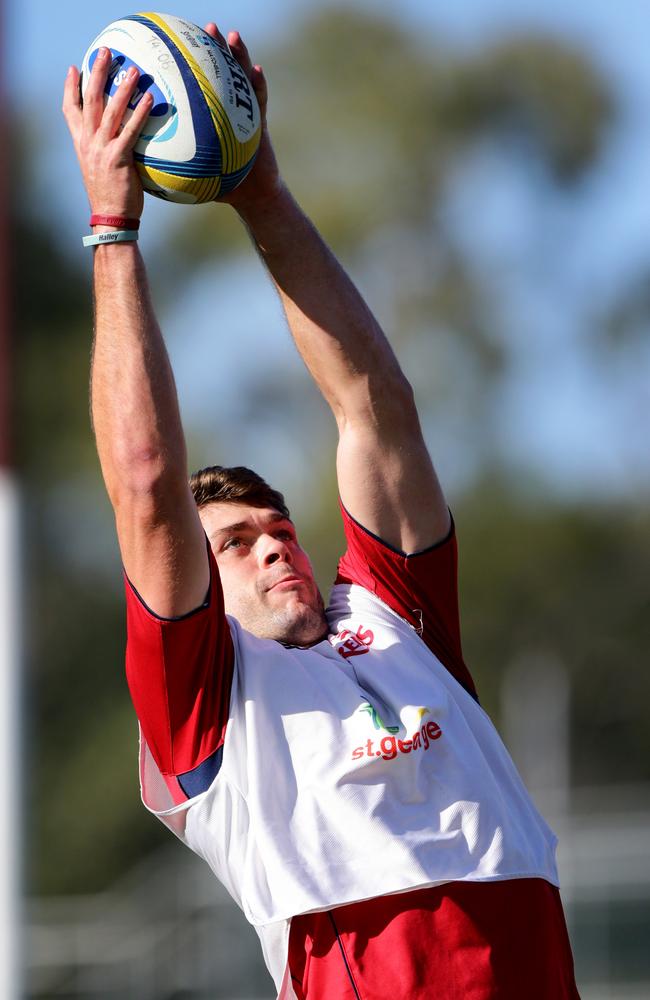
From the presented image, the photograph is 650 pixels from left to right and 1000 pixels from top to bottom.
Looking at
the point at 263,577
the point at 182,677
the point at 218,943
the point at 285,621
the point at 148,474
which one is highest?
the point at 148,474

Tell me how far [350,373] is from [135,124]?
85 centimetres

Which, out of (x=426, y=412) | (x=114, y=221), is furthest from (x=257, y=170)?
(x=426, y=412)

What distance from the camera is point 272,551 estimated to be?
3.83 m

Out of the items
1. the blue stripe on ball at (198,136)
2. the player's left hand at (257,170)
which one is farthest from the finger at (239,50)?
the blue stripe on ball at (198,136)

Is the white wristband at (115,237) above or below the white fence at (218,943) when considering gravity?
above

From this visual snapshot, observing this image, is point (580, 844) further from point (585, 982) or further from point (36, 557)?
point (36, 557)

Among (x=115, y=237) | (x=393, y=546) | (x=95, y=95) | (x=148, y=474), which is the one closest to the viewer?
(x=148, y=474)

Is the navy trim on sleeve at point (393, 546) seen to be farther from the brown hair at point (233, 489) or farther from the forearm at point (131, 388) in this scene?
the forearm at point (131, 388)

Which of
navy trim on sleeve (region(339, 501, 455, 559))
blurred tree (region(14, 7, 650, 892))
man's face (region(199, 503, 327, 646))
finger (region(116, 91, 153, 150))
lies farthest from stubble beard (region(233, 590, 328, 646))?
blurred tree (region(14, 7, 650, 892))

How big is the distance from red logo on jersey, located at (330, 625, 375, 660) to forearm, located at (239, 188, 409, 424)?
0.56 meters

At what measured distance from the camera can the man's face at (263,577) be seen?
149 inches

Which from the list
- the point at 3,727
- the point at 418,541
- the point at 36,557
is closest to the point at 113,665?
the point at 36,557

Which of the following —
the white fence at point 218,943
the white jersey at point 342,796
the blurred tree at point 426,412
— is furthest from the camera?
the blurred tree at point 426,412

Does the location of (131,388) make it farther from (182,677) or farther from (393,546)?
(393,546)
